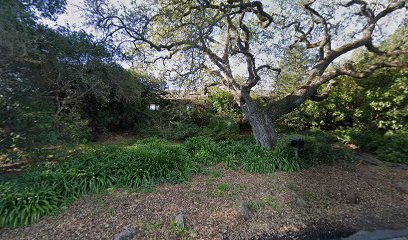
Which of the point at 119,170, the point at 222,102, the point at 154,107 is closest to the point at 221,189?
the point at 119,170

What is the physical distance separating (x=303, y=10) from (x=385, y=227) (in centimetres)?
616

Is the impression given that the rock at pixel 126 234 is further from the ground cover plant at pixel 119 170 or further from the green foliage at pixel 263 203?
the green foliage at pixel 263 203

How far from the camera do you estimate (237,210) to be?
9.81 ft

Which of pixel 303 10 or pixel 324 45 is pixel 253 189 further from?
pixel 303 10

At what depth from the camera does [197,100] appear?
865cm

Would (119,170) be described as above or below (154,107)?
below

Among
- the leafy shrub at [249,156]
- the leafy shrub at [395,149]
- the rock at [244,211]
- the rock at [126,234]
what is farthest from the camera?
the leafy shrub at [395,149]

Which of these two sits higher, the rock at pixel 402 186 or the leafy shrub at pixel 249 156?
the leafy shrub at pixel 249 156

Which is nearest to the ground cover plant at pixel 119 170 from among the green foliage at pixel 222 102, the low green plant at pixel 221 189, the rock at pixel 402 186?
the low green plant at pixel 221 189

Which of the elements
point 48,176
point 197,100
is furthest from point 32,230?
point 197,100

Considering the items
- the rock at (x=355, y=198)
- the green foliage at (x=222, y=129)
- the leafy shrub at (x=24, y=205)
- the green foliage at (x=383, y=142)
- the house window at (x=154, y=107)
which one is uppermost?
the house window at (x=154, y=107)

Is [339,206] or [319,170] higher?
[319,170]

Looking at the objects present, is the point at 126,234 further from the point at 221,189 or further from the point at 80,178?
the point at 221,189

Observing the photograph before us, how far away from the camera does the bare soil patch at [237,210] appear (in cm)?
258
